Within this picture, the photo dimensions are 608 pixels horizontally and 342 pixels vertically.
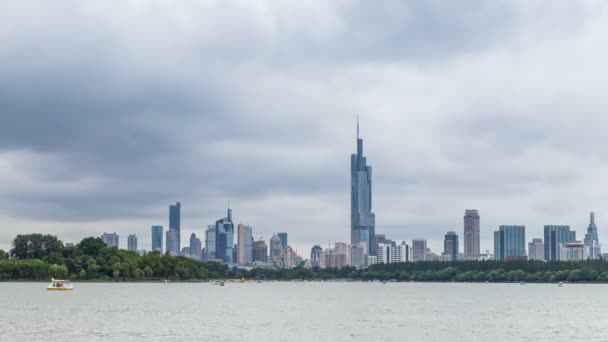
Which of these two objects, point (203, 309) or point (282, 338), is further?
point (203, 309)

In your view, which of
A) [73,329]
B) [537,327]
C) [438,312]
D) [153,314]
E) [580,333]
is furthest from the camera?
[438,312]

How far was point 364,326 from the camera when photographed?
108 m

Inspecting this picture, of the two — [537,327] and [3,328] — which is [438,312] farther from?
[3,328]

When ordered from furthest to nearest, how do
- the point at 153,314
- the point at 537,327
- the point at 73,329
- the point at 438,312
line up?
the point at 438,312, the point at 153,314, the point at 537,327, the point at 73,329

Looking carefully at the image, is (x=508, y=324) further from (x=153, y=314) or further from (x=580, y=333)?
(x=153, y=314)

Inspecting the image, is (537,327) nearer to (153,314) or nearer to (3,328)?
(153,314)

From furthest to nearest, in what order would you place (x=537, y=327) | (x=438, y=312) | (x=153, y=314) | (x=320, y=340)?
(x=438, y=312) < (x=153, y=314) < (x=537, y=327) < (x=320, y=340)

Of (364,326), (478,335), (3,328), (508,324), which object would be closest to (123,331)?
(3,328)

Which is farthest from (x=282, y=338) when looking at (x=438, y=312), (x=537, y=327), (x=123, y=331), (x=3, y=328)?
(x=438, y=312)

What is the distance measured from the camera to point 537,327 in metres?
111

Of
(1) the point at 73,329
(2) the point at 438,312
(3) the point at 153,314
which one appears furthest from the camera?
(2) the point at 438,312

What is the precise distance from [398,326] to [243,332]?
64.6ft

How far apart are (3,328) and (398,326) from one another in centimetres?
4292

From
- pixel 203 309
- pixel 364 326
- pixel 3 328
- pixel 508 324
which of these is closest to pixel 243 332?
pixel 364 326
